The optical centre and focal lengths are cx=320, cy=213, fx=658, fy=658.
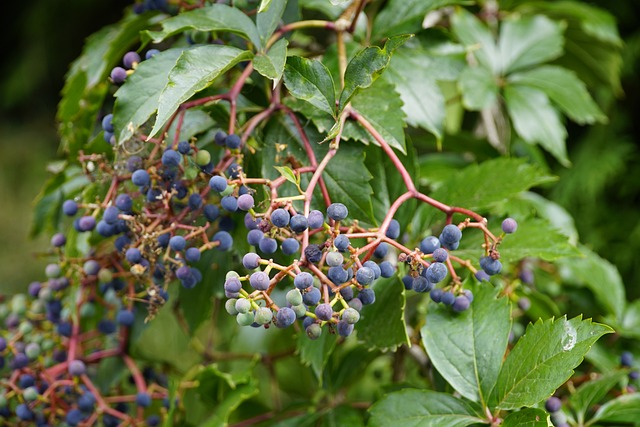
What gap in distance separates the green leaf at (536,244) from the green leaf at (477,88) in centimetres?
27

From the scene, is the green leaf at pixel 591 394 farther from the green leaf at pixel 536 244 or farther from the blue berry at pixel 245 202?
the blue berry at pixel 245 202

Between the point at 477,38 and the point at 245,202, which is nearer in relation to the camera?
the point at 245,202

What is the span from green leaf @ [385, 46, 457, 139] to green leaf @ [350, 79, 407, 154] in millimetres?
106

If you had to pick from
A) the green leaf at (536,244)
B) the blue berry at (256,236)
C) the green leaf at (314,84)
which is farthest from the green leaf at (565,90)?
the blue berry at (256,236)

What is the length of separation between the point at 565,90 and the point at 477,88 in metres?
0.18

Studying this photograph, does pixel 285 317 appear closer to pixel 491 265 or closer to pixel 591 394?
pixel 491 265

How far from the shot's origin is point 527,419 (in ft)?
1.98

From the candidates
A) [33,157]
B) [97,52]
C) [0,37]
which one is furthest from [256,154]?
[0,37]

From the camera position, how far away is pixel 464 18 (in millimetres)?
1084

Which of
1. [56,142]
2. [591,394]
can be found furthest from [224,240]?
[56,142]

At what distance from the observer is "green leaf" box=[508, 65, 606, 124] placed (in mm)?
1064

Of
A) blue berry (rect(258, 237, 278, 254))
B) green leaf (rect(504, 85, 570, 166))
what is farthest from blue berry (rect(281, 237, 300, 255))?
green leaf (rect(504, 85, 570, 166))

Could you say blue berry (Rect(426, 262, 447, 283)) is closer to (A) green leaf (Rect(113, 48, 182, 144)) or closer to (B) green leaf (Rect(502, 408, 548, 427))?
(B) green leaf (Rect(502, 408, 548, 427))

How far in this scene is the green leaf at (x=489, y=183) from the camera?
79 centimetres
